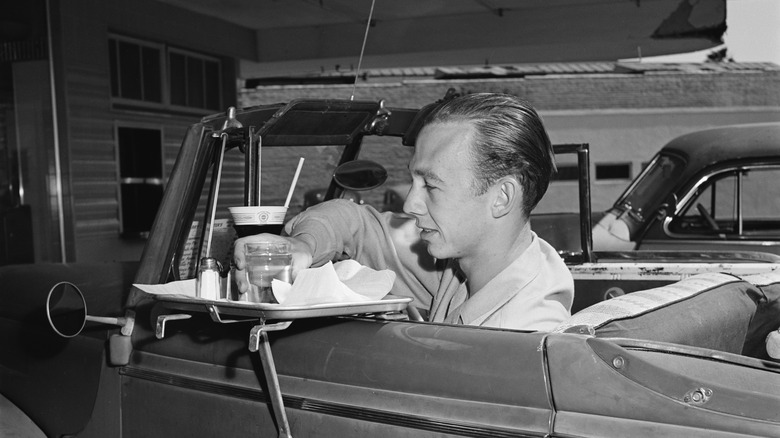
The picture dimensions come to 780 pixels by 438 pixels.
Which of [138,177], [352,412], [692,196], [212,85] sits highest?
[212,85]

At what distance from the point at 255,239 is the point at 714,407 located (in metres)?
1.10

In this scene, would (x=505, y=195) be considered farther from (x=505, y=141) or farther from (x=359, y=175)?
(x=359, y=175)

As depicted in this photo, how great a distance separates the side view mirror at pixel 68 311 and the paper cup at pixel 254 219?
1.62 ft

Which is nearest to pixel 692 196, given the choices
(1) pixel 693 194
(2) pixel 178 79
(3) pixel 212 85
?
(1) pixel 693 194

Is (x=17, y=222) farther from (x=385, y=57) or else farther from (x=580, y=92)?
(x=580, y=92)

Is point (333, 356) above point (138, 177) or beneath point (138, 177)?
beneath

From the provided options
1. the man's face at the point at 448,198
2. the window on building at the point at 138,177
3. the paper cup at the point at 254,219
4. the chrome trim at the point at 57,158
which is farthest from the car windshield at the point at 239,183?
the window on building at the point at 138,177

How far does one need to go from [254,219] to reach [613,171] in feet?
61.9

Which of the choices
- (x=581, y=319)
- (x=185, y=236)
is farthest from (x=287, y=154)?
(x=581, y=319)

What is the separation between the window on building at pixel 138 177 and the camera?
1069 centimetres

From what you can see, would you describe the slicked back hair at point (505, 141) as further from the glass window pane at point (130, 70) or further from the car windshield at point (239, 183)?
the glass window pane at point (130, 70)

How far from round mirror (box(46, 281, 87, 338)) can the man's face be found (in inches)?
36.7

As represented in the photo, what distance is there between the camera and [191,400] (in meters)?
2.07

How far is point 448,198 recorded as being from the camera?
1.98 meters
